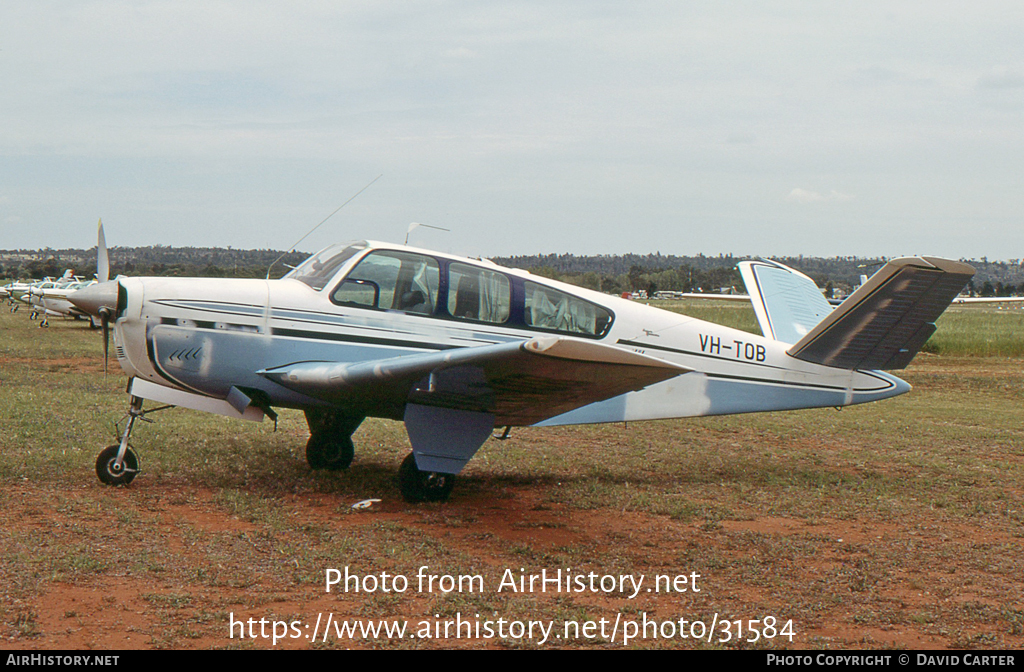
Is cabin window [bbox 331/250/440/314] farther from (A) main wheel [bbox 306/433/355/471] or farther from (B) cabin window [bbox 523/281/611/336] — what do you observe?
(A) main wheel [bbox 306/433/355/471]

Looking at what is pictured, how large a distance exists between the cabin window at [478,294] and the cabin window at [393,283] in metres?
0.18

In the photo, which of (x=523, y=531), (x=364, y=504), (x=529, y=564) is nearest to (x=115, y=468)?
(x=364, y=504)

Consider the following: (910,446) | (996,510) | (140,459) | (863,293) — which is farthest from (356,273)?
(910,446)

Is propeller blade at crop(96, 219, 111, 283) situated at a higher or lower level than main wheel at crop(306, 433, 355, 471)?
higher

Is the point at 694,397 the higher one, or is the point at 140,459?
the point at 694,397

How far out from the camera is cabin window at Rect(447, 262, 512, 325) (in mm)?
7996

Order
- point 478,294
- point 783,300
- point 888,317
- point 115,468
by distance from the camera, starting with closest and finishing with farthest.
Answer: point 115,468, point 478,294, point 888,317, point 783,300

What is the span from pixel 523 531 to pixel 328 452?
9.58ft

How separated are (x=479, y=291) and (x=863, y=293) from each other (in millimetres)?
3997

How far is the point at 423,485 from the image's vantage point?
7758mm

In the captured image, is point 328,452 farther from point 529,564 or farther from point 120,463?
point 529,564

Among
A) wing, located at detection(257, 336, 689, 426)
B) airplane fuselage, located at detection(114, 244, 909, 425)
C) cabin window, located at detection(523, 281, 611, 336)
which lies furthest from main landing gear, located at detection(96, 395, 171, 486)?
cabin window, located at detection(523, 281, 611, 336)
